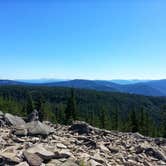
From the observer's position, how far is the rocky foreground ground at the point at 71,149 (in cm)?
1476

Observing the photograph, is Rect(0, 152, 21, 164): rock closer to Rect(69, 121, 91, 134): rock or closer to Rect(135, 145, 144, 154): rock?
Rect(135, 145, 144, 154): rock

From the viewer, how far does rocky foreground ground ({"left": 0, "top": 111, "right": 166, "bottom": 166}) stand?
1476 cm

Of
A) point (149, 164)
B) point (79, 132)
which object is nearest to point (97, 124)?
point (79, 132)

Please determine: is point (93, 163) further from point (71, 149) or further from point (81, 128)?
point (81, 128)

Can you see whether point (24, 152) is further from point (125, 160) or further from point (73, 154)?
point (125, 160)

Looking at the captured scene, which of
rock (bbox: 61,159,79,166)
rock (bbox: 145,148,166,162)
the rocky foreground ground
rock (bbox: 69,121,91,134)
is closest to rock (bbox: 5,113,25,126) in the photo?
the rocky foreground ground

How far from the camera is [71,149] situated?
17.2m

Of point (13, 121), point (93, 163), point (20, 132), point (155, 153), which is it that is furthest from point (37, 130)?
point (155, 153)

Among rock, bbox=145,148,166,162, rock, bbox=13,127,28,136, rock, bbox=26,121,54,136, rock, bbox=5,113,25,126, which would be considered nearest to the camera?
rock, bbox=145,148,166,162

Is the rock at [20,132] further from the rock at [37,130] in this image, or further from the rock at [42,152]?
the rock at [42,152]

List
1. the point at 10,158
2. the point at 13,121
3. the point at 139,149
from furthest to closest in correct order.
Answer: the point at 13,121, the point at 139,149, the point at 10,158

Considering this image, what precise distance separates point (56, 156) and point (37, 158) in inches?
48.7

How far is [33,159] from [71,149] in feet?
10.8

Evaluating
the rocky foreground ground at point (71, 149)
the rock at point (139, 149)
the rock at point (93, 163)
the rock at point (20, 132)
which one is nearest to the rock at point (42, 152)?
the rocky foreground ground at point (71, 149)
